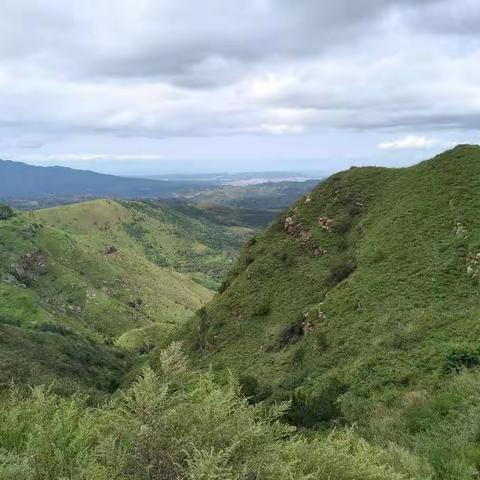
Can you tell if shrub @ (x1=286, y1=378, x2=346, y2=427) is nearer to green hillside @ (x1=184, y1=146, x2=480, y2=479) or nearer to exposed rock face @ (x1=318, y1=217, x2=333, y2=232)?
green hillside @ (x1=184, y1=146, x2=480, y2=479)

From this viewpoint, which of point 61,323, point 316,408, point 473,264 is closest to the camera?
point 316,408

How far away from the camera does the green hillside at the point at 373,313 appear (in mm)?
20766

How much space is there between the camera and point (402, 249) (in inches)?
2014

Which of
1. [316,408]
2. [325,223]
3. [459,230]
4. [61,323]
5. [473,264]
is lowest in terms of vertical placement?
[61,323]

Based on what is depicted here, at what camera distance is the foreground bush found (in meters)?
7.96

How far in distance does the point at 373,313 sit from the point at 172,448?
36602 millimetres

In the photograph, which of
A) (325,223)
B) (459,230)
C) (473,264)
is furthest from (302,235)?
(473,264)

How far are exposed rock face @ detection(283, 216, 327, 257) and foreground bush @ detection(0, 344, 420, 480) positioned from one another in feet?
189

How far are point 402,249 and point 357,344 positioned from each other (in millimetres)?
15083

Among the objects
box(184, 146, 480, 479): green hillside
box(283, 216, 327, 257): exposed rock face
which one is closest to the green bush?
box(184, 146, 480, 479): green hillside

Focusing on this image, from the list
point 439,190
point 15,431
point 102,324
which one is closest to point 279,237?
point 439,190

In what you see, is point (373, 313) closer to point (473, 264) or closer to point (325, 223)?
point (473, 264)

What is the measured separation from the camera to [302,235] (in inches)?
2815

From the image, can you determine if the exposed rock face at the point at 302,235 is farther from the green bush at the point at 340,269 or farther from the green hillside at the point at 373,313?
the green bush at the point at 340,269
